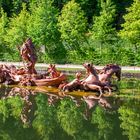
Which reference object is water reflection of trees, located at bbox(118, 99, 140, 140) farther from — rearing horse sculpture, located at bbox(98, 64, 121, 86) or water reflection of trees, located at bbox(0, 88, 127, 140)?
rearing horse sculpture, located at bbox(98, 64, 121, 86)

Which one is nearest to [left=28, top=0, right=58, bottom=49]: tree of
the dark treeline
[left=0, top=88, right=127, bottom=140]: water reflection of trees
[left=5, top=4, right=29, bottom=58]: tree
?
the dark treeline

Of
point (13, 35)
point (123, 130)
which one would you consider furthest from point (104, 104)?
point (13, 35)

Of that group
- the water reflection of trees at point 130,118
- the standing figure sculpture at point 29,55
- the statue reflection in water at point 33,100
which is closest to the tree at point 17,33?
the standing figure sculpture at point 29,55

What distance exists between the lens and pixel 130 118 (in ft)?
74.9

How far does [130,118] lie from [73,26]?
39024mm

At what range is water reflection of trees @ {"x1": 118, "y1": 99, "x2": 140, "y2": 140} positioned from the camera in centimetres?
1959

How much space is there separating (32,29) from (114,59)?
1266cm

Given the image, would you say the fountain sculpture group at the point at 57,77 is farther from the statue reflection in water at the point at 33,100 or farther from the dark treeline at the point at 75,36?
the dark treeline at the point at 75,36

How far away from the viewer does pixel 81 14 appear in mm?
61656

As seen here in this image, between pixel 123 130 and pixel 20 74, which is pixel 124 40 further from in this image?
pixel 123 130

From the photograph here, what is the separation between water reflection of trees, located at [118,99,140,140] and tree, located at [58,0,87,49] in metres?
33.1

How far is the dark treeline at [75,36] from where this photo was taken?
5659 cm

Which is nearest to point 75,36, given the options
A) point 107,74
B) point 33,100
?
point 107,74

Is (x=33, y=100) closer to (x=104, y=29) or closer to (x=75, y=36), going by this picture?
(x=104, y=29)
